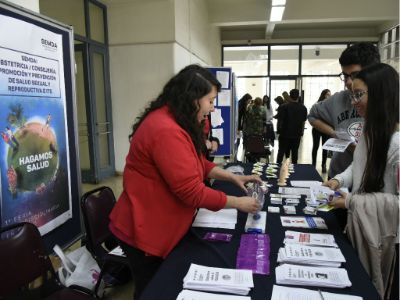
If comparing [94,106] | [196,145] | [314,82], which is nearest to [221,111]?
[94,106]

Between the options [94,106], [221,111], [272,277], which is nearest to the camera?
[272,277]

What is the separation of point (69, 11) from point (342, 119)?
4.23 meters

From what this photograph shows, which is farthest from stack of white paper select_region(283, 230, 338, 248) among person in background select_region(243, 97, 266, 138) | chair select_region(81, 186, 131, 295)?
person in background select_region(243, 97, 266, 138)

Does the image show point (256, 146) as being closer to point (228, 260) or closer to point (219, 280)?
point (228, 260)

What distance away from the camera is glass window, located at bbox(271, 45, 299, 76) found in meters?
9.87

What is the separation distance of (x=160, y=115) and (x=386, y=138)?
877mm

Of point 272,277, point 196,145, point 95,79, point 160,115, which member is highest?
point 95,79

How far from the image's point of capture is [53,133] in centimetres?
210

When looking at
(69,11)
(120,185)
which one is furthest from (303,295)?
(69,11)

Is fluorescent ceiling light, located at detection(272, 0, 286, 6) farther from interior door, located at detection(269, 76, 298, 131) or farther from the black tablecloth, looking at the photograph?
the black tablecloth

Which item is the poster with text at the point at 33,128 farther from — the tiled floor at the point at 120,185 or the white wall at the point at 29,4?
the tiled floor at the point at 120,185

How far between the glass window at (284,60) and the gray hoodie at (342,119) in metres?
8.05

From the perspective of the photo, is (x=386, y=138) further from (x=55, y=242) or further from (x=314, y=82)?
(x=314, y=82)

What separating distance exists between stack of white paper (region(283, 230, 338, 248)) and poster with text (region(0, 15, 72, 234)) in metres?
1.44
